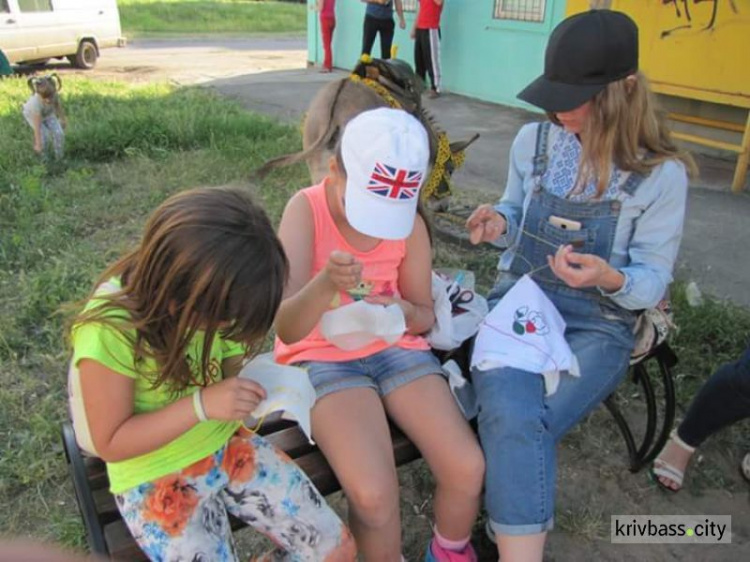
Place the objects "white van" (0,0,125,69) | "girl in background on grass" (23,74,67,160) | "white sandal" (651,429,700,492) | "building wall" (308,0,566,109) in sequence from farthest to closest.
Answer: "white van" (0,0,125,69), "building wall" (308,0,566,109), "girl in background on grass" (23,74,67,160), "white sandal" (651,429,700,492)

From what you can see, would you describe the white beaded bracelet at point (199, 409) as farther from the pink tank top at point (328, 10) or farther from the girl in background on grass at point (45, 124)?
the pink tank top at point (328, 10)

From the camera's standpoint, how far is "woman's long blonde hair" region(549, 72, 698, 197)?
2.01 m

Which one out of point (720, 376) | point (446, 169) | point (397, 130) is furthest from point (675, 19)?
point (397, 130)

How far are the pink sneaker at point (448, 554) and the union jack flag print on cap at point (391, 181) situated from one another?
0.97m

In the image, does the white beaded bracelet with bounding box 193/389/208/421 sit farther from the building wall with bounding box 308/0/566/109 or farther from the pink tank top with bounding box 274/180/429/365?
the building wall with bounding box 308/0/566/109

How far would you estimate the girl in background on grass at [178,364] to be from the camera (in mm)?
1472

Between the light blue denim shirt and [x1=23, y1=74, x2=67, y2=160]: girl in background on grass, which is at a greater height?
the light blue denim shirt

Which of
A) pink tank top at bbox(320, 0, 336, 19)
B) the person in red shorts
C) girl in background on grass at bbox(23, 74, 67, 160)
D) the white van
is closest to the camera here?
girl in background on grass at bbox(23, 74, 67, 160)

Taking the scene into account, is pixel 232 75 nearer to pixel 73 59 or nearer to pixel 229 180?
pixel 73 59

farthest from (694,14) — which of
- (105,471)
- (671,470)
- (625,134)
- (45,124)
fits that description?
(105,471)

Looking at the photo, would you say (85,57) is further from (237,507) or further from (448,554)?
(448,554)

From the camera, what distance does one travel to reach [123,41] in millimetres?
12914

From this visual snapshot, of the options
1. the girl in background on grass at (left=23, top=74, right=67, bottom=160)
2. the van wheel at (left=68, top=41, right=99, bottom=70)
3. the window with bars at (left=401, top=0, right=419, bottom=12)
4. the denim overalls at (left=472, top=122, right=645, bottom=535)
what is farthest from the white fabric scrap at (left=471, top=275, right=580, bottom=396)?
the van wheel at (left=68, top=41, right=99, bottom=70)

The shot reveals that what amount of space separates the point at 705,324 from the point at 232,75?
921 cm
